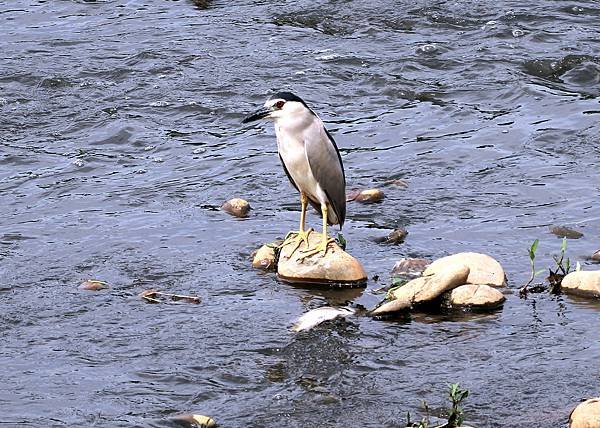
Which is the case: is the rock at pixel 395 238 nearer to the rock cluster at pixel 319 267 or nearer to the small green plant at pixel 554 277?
the rock cluster at pixel 319 267

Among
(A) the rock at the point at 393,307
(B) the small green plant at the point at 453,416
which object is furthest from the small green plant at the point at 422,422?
(A) the rock at the point at 393,307

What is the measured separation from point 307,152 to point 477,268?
151 centimetres

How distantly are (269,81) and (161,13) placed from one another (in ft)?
9.21

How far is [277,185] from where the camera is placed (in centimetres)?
1002

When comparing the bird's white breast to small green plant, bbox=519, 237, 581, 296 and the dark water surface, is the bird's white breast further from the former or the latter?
small green plant, bbox=519, 237, 581, 296

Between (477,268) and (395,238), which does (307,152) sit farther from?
(477,268)

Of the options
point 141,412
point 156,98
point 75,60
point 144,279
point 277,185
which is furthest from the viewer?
point 75,60

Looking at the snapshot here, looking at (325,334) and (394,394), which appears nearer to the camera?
(394,394)

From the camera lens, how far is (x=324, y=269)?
7957 mm

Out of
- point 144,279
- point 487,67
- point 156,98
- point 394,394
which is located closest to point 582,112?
point 487,67

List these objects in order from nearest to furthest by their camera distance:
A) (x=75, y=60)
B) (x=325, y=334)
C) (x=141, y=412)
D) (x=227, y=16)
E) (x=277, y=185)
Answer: (x=141, y=412), (x=325, y=334), (x=277, y=185), (x=75, y=60), (x=227, y=16)

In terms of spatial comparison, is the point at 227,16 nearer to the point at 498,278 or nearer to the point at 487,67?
the point at 487,67

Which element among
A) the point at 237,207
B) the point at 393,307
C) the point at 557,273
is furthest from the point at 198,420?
the point at 237,207

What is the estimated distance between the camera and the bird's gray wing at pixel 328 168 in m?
8.46
